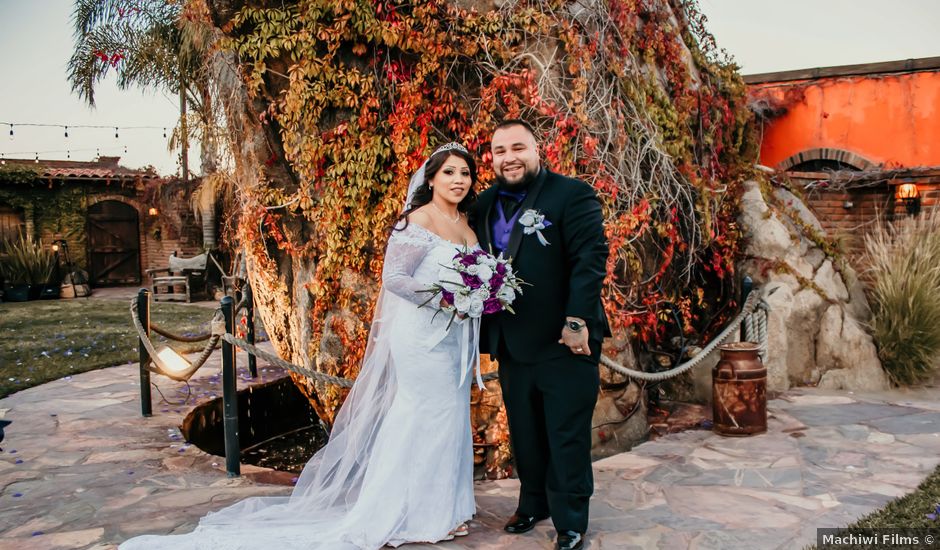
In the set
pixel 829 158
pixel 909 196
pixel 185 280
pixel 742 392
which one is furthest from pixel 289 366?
pixel 185 280

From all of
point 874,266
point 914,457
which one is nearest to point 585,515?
point 914,457

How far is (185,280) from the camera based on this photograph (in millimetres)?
18375

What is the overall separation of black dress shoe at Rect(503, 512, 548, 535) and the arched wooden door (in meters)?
22.9

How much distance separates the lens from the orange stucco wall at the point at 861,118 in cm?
1387

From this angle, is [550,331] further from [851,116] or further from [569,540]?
[851,116]

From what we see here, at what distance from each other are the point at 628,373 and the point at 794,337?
2690 mm

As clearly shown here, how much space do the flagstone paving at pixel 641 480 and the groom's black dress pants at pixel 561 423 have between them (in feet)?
0.85

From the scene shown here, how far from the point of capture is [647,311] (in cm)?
604

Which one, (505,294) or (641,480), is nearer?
(505,294)

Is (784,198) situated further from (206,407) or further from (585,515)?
(206,407)

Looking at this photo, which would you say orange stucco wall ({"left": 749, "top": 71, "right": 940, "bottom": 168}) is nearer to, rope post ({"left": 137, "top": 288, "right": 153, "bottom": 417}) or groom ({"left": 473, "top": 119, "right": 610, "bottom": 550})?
groom ({"left": 473, "top": 119, "right": 610, "bottom": 550})

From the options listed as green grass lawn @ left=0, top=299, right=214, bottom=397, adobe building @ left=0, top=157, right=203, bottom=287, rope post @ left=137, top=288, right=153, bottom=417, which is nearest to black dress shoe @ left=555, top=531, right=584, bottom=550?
rope post @ left=137, top=288, right=153, bottom=417

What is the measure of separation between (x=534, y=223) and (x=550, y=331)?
536 millimetres

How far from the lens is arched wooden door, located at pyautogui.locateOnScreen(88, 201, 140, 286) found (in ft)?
74.7
